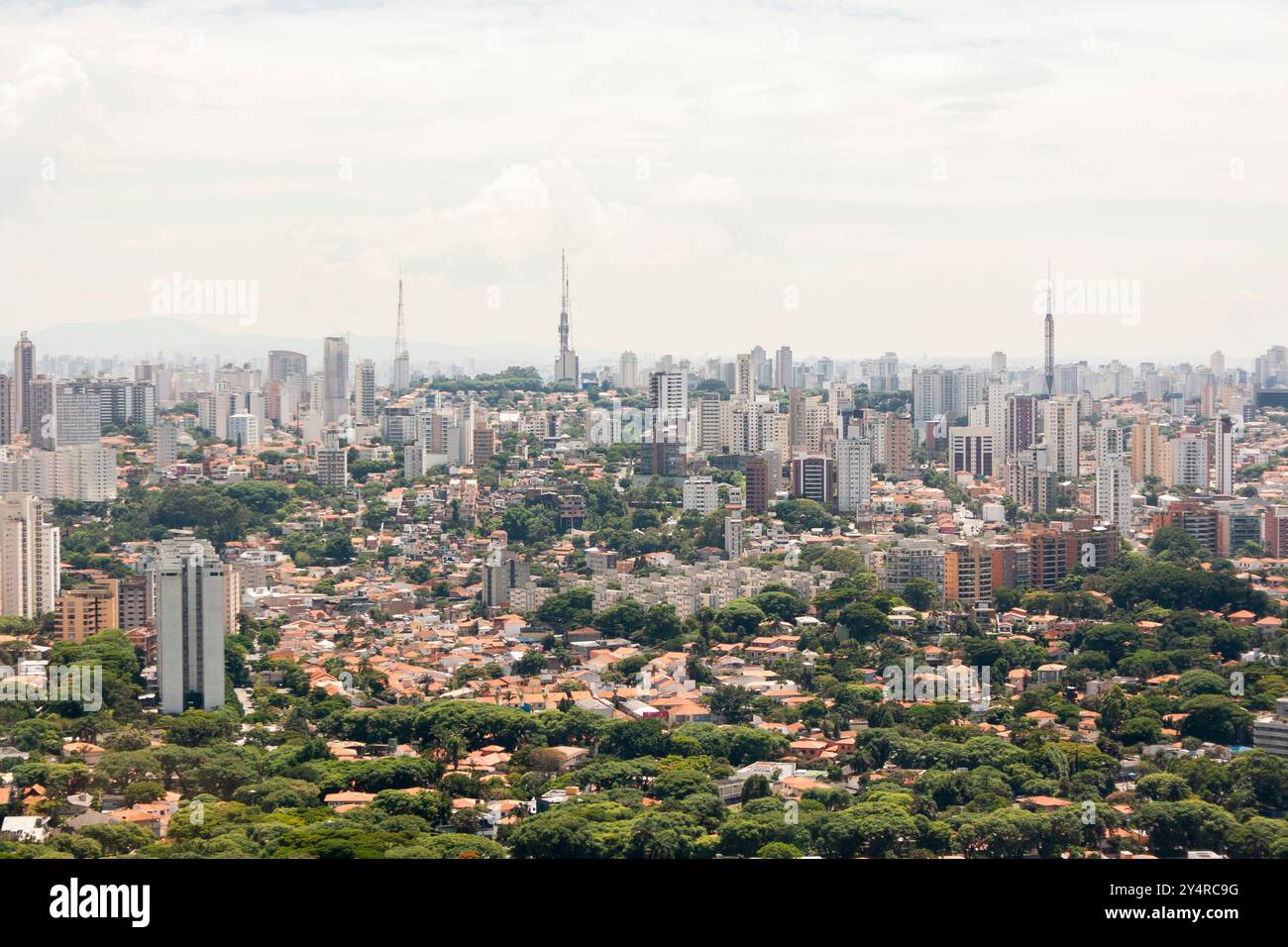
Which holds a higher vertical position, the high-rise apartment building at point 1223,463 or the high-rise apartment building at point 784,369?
the high-rise apartment building at point 784,369

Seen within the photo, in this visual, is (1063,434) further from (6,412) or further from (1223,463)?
(6,412)

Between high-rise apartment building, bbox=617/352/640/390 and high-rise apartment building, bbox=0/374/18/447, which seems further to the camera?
high-rise apartment building, bbox=617/352/640/390

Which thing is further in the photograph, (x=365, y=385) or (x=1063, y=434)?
(x=365, y=385)

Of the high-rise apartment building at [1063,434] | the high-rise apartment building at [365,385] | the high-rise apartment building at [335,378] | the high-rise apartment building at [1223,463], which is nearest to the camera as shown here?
the high-rise apartment building at [1223,463]

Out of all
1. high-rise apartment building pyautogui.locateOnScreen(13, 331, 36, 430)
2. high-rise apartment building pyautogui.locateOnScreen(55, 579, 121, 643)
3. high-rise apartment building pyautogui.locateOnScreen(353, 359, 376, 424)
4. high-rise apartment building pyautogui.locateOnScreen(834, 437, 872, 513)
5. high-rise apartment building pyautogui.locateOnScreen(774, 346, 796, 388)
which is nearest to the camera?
high-rise apartment building pyautogui.locateOnScreen(55, 579, 121, 643)

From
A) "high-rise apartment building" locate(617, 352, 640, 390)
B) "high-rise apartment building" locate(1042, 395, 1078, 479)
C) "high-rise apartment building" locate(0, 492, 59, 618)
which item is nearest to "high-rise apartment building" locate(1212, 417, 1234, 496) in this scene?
"high-rise apartment building" locate(1042, 395, 1078, 479)

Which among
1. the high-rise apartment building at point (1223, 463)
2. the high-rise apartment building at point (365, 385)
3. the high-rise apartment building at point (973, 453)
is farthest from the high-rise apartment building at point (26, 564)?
the high-rise apartment building at point (365, 385)

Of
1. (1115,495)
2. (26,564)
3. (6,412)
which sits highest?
(6,412)

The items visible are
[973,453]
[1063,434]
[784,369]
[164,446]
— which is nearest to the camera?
[164,446]

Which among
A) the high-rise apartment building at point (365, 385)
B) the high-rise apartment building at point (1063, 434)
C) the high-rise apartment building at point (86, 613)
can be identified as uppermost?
the high-rise apartment building at point (365, 385)

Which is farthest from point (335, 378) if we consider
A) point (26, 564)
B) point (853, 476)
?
point (26, 564)

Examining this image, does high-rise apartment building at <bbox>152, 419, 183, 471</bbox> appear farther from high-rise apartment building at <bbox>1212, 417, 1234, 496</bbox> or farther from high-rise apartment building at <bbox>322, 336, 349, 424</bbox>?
high-rise apartment building at <bbox>1212, 417, 1234, 496</bbox>

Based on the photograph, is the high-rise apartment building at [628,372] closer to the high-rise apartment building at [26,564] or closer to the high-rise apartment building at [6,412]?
the high-rise apartment building at [6,412]

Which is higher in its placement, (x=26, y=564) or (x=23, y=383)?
(x=23, y=383)
